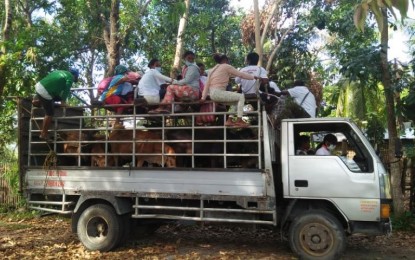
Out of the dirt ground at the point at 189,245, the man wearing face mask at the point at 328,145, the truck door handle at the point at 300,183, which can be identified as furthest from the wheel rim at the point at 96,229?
the man wearing face mask at the point at 328,145

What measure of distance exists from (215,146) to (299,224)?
1.60 metres

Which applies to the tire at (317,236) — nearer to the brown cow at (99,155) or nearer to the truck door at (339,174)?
the truck door at (339,174)

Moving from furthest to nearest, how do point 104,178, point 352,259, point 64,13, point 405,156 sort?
point 64,13 → point 405,156 → point 104,178 → point 352,259

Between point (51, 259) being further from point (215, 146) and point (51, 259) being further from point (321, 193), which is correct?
point (321, 193)

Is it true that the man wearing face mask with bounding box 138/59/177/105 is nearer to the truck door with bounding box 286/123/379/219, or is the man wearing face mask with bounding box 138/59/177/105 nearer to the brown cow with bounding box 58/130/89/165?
the brown cow with bounding box 58/130/89/165

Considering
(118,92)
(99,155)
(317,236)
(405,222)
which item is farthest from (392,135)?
(99,155)

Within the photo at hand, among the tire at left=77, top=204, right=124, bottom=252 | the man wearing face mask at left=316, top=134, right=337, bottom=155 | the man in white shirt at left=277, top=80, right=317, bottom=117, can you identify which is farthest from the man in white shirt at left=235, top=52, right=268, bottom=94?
the tire at left=77, top=204, right=124, bottom=252

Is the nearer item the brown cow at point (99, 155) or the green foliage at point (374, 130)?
the brown cow at point (99, 155)

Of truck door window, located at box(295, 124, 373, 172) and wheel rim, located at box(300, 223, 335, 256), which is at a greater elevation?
truck door window, located at box(295, 124, 373, 172)

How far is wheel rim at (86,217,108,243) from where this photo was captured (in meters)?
6.69

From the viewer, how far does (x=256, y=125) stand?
595cm

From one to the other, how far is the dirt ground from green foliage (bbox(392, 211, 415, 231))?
209 millimetres

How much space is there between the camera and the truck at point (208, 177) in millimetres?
5758

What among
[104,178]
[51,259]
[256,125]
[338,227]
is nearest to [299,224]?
[338,227]
